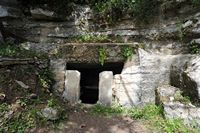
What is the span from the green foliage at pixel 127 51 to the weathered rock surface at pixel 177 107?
4.53 ft

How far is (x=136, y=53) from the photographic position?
27.6 feet

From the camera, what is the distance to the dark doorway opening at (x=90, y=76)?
9.12 m

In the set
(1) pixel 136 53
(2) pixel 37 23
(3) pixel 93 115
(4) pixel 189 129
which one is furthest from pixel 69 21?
(4) pixel 189 129

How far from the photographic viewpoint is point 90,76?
1018 cm

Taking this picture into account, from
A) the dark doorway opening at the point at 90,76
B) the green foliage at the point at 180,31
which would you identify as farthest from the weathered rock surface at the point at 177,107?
the dark doorway opening at the point at 90,76

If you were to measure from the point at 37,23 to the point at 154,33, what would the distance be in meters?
3.23

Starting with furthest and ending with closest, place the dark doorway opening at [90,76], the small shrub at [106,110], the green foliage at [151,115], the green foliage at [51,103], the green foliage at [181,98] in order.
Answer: the dark doorway opening at [90,76], the small shrub at [106,110], the green foliage at [51,103], the green foliage at [181,98], the green foliage at [151,115]

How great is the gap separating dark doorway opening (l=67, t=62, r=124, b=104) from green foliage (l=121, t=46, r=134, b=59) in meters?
0.65

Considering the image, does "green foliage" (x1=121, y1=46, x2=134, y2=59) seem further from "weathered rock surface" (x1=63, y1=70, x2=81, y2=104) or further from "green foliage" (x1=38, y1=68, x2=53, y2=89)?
"green foliage" (x1=38, y1=68, x2=53, y2=89)

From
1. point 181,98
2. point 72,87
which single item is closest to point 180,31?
point 181,98

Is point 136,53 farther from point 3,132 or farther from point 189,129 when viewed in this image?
point 3,132

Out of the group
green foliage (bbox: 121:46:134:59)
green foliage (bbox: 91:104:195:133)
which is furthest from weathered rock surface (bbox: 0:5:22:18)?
green foliage (bbox: 91:104:195:133)

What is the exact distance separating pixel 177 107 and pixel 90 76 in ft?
12.3

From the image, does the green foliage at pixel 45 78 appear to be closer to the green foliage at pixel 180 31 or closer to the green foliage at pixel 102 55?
the green foliage at pixel 102 55
